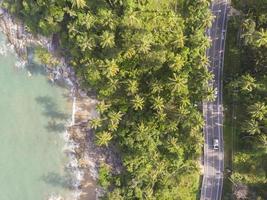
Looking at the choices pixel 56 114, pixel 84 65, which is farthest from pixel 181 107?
pixel 56 114

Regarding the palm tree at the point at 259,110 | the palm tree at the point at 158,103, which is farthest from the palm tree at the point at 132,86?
the palm tree at the point at 259,110

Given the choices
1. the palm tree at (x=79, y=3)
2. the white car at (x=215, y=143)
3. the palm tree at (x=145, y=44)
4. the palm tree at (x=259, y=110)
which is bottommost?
the white car at (x=215, y=143)

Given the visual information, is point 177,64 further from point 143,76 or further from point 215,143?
point 215,143

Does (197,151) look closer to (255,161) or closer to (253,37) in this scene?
(255,161)

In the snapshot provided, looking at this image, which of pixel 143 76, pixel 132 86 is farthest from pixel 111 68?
pixel 143 76

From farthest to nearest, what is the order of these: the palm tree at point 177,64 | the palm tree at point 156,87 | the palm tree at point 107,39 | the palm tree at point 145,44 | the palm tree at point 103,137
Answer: the palm tree at point 103,137 < the palm tree at point 156,87 < the palm tree at point 107,39 < the palm tree at point 177,64 < the palm tree at point 145,44

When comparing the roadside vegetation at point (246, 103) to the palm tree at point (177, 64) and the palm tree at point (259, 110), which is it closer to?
the palm tree at point (259, 110)

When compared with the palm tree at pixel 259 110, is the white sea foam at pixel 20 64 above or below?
above
